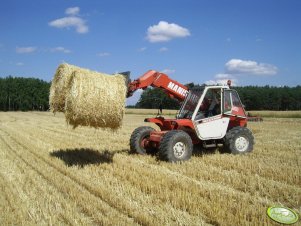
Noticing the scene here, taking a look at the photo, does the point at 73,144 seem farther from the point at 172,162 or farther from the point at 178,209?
the point at 178,209

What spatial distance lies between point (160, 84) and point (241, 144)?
2925 mm

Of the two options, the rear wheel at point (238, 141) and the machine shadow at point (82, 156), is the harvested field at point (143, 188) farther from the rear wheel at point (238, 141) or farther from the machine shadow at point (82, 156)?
the rear wheel at point (238, 141)

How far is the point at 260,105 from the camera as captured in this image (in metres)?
80.1

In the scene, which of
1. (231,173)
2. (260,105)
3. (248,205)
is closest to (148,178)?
(231,173)

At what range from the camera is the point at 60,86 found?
882 cm

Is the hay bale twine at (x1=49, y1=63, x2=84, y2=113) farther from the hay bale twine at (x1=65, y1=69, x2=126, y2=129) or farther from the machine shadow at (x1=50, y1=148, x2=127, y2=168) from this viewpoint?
the machine shadow at (x1=50, y1=148, x2=127, y2=168)

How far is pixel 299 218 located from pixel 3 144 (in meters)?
10.9

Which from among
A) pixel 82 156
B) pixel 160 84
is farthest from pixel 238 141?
pixel 82 156

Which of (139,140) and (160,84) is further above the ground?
(160,84)

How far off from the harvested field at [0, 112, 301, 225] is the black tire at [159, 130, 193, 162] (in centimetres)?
25

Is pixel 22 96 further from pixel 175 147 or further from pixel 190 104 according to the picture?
pixel 175 147

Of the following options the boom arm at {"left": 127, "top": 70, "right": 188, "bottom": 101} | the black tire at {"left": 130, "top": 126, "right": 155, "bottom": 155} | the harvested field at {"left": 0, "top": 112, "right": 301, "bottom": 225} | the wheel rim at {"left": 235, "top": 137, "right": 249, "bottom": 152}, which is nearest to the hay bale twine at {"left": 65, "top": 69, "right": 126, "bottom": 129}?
the boom arm at {"left": 127, "top": 70, "right": 188, "bottom": 101}

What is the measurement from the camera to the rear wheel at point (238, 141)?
1067 centimetres

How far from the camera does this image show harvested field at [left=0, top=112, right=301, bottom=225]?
533 cm
